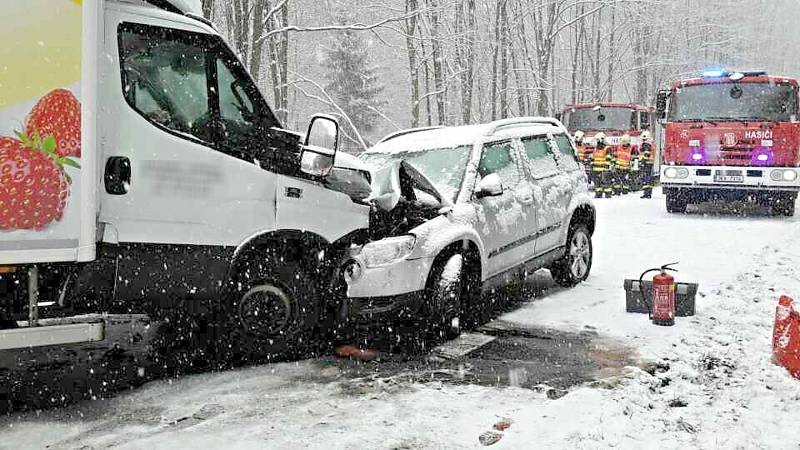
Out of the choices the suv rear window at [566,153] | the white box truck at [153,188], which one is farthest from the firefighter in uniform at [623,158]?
the white box truck at [153,188]

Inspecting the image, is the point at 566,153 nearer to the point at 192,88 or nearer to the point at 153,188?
the point at 192,88

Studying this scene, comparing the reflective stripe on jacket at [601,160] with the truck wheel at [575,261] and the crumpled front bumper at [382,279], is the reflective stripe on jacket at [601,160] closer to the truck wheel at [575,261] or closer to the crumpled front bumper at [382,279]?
the truck wheel at [575,261]

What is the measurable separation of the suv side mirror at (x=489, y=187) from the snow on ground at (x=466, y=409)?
54.8 inches

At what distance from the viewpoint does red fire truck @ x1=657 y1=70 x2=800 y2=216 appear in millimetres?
14906

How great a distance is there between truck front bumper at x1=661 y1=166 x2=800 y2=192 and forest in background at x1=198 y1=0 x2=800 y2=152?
29.6ft

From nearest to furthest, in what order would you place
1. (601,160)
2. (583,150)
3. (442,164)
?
(442,164) < (601,160) < (583,150)

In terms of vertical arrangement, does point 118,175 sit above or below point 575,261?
above

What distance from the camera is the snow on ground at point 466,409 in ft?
14.0

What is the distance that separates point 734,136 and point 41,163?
14.0m

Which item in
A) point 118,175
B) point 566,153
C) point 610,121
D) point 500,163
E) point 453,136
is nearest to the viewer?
point 118,175

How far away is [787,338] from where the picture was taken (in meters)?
5.44

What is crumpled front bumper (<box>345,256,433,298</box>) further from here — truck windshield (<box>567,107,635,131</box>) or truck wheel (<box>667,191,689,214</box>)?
truck windshield (<box>567,107,635,131</box>)

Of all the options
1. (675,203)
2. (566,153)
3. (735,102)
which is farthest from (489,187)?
(675,203)

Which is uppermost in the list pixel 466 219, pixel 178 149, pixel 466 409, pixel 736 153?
pixel 736 153
